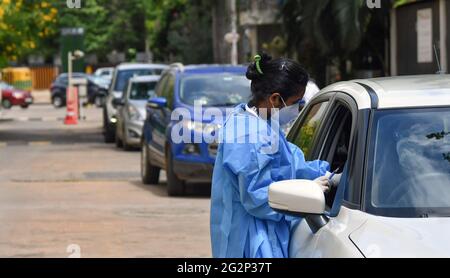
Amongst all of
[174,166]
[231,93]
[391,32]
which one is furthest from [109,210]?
[391,32]

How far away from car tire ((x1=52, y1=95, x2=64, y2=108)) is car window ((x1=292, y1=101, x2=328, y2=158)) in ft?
156

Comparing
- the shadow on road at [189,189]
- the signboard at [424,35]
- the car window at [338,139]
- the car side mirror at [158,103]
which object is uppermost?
the signboard at [424,35]

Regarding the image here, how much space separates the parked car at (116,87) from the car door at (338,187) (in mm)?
20608

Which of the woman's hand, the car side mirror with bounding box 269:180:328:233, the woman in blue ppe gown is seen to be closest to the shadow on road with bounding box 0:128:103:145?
the woman in blue ppe gown

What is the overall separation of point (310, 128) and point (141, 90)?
17305 mm

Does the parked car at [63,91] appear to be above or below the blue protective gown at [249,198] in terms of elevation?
below

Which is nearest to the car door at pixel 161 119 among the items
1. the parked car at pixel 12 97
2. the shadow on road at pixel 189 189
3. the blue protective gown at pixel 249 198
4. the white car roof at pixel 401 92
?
the shadow on road at pixel 189 189

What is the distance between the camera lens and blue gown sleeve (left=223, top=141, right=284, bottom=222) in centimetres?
499

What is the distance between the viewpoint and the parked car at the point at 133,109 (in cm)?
2303

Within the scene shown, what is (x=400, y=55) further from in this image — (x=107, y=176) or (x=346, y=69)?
(x=107, y=176)

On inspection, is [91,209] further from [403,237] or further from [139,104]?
[403,237]

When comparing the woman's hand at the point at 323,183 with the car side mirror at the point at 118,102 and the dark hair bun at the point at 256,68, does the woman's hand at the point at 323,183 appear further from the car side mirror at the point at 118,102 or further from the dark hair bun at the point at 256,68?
the car side mirror at the point at 118,102

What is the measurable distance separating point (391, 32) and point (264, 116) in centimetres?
2116

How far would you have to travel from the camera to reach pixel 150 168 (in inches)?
670
